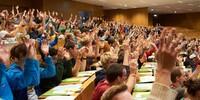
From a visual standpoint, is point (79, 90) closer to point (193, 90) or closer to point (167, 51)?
point (193, 90)

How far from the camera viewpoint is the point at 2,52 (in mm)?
3797

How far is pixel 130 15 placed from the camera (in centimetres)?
3195

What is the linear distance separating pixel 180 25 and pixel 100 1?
1667 cm

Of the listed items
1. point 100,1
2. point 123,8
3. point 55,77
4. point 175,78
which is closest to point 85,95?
point 55,77

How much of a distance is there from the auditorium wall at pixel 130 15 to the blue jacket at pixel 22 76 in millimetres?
27473

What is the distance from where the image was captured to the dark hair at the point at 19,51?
3779 mm

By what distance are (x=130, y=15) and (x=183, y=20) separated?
29.6 ft

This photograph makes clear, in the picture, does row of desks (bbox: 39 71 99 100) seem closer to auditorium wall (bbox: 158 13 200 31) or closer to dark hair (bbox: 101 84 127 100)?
dark hair (bbox: 101 84 127 100)

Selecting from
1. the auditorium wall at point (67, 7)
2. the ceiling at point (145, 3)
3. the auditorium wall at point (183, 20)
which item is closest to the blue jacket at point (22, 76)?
the auditorium wall at point (67, 7)

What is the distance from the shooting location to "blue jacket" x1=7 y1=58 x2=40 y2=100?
3.76 m

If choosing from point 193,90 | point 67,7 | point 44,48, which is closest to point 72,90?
point 44,48

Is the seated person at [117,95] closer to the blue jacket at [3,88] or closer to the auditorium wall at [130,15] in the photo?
A: the blue jacket at [3,88]

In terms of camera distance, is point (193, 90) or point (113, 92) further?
point (193, 90)

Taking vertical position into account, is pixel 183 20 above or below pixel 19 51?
below
